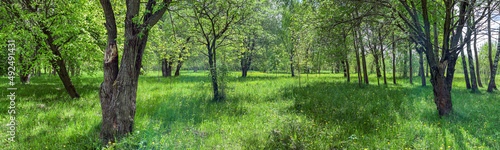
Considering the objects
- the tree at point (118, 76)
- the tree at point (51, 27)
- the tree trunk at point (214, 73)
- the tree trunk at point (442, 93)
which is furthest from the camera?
the tree trunk at point (214, 73)

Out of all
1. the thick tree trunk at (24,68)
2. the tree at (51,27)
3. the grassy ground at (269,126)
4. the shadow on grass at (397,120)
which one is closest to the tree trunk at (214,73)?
the grassy ground at (269,126)

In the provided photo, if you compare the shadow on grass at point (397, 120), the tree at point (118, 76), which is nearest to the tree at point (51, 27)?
the tree at point (118, 76)

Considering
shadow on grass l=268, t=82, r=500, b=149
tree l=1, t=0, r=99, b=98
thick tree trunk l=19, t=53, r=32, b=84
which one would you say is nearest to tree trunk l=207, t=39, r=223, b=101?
shadow on grass l=268, t=82, r=500, b=149

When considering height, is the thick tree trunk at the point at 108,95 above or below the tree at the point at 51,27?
below

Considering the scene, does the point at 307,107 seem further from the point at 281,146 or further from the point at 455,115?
the point at 455,115

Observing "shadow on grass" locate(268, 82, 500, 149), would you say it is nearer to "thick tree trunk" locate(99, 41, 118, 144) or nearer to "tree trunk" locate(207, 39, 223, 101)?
"tree trunk" locate(207, 39, 223, 101)

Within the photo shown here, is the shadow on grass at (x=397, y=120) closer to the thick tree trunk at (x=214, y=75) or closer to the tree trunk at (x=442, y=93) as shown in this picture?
the tree trunk at (x=442, y=93)

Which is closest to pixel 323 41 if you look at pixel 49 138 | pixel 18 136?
pixel 49 138

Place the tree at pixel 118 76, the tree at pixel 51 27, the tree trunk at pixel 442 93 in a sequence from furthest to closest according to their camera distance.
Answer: the tree at pixel 51 27, the tree trunk at pixel 442 93, the tree at pixel 118 76

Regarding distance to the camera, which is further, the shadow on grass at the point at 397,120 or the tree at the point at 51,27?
the tree at the point at 51,27

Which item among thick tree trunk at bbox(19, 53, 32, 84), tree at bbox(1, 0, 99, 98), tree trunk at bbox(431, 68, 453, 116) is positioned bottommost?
tree trunk at bbox(431, 68, 453, 116)

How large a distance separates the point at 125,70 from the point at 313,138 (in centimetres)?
496

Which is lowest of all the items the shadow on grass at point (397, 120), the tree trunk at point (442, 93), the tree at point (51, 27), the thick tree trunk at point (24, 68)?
the shadow on grass at point (397, 120)

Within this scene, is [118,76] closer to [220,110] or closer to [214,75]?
[220,110]
